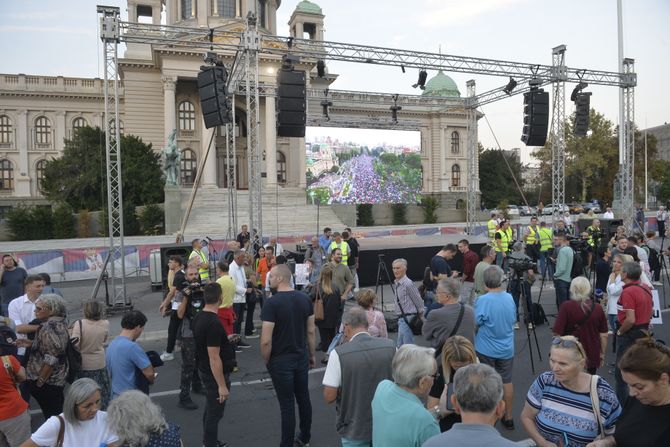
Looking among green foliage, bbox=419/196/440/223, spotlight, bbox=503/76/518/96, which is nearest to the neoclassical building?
green foliage, bbox=419/196/440/223

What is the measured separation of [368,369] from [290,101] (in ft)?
37.0

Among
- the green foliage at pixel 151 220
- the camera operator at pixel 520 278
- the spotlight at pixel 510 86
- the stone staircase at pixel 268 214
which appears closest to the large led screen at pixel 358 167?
the stone staircase at pixel 268 214

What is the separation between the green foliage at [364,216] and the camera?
45.0 m

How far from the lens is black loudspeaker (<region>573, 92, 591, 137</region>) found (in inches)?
773

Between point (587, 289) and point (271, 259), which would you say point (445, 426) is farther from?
point (271, 259)

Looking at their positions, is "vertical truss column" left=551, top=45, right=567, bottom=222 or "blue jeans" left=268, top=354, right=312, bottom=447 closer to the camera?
"blue jeans" left=268, top=354, right=312, bottom=447

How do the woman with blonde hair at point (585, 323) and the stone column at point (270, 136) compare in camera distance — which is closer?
the woman with blonde hair at point (585, 323)

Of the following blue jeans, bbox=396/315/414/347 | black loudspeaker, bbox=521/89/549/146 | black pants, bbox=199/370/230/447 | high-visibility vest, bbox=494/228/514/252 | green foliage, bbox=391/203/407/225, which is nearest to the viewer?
black pants, bbox=199/370/230/447

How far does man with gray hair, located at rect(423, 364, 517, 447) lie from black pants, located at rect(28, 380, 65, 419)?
3.95m

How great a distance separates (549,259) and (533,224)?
184 cm

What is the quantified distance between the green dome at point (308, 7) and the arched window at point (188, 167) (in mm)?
20651

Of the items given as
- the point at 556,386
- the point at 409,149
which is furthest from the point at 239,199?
the point at 556,386

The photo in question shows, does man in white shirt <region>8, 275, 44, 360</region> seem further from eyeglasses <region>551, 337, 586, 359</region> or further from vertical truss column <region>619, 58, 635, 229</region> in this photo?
vertical truss column <region>619, 58, 635, 229</region>

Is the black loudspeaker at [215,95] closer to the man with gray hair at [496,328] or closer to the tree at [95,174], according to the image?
the man with gray hair at [496,328]
